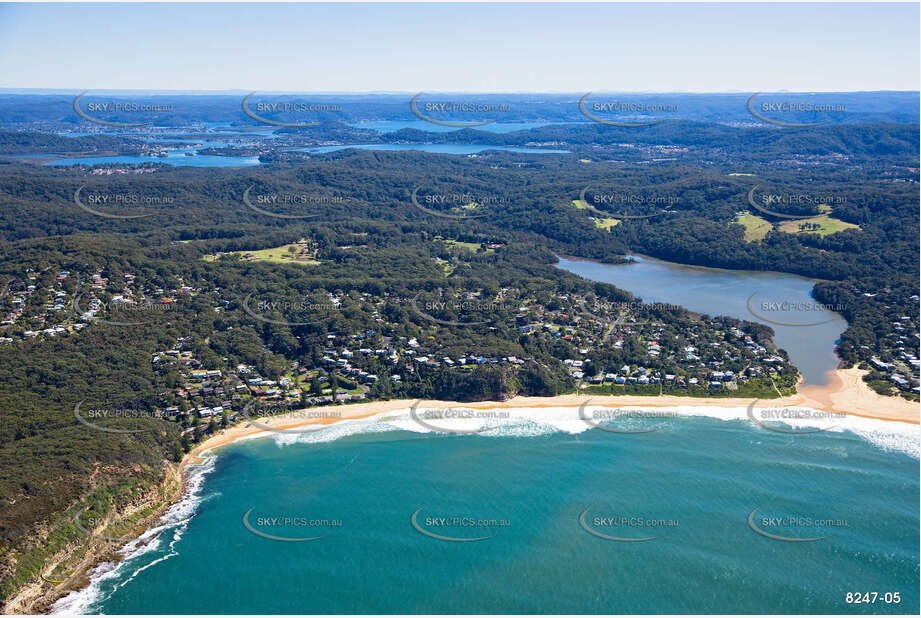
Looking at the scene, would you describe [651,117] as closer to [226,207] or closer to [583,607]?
[226,207]

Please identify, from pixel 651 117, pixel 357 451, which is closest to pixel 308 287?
pixel 357 451

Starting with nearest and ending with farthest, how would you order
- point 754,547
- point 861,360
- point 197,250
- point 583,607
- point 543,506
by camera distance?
1. point 583,607
2. point 754,547
3. point 543,506
4. point 861,360
5. point 197,250

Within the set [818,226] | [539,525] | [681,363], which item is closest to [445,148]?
[818,226]

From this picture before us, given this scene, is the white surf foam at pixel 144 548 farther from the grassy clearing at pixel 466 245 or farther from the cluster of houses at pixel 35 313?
the grassy clearing at pixel 466 245

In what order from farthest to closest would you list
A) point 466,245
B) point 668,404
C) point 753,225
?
point 753,225 < point 466,245 < point 668,404

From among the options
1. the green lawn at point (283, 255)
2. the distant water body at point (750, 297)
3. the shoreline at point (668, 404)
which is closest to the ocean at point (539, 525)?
the shoreline at point (668, 404)

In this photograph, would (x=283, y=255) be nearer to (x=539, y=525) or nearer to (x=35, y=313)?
(x=35, y=313)
